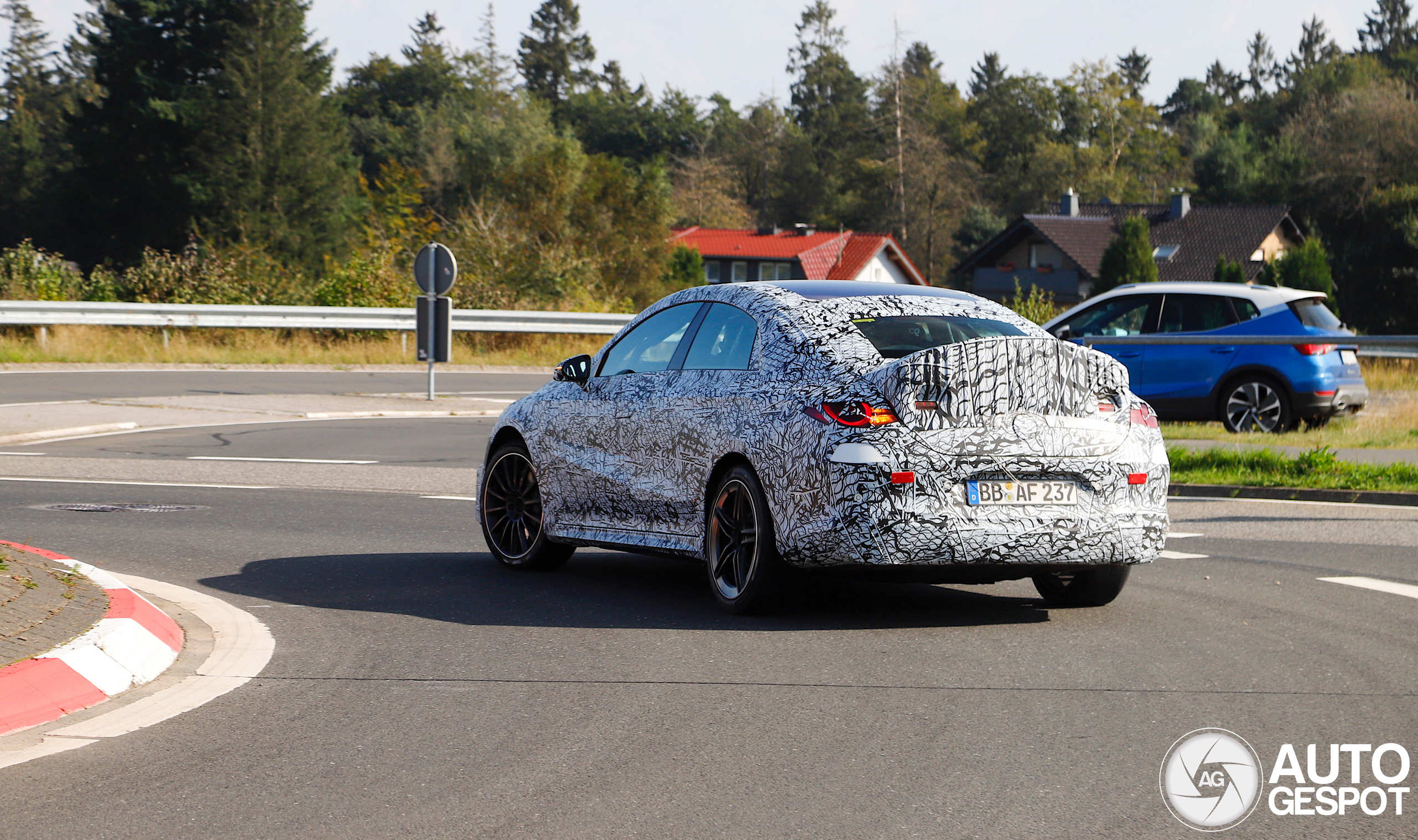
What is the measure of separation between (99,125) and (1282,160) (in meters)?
62.4

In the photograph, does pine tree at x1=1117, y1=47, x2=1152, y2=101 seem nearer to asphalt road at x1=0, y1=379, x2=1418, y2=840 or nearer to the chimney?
the chimney

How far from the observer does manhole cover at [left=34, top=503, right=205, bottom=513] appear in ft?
36.9

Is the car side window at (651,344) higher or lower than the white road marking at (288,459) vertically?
higher

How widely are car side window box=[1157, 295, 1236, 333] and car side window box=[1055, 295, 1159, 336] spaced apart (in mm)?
181

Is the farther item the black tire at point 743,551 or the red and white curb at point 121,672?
the black tire at point 743,551

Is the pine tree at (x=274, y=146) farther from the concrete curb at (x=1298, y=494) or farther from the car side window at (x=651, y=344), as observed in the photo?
the car side window at (x=651, y=344)

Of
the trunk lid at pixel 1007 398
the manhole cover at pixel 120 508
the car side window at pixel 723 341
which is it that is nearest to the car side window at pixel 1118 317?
the manhole cover at pixel 120 508

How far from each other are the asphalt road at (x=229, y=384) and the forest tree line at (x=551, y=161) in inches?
276

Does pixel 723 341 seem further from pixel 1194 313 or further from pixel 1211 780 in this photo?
pixel 1194 313

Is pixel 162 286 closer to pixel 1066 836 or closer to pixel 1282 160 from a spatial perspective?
pixel 1066 836

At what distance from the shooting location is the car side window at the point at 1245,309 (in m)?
17.5

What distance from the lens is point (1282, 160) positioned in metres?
87.8

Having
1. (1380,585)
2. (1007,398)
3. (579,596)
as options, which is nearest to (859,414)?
(1007,398)

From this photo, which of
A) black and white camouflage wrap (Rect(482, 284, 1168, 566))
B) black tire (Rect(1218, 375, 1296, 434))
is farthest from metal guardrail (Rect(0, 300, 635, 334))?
black and white camouflage wrap (Rect(482, 284, 1168, 566))
